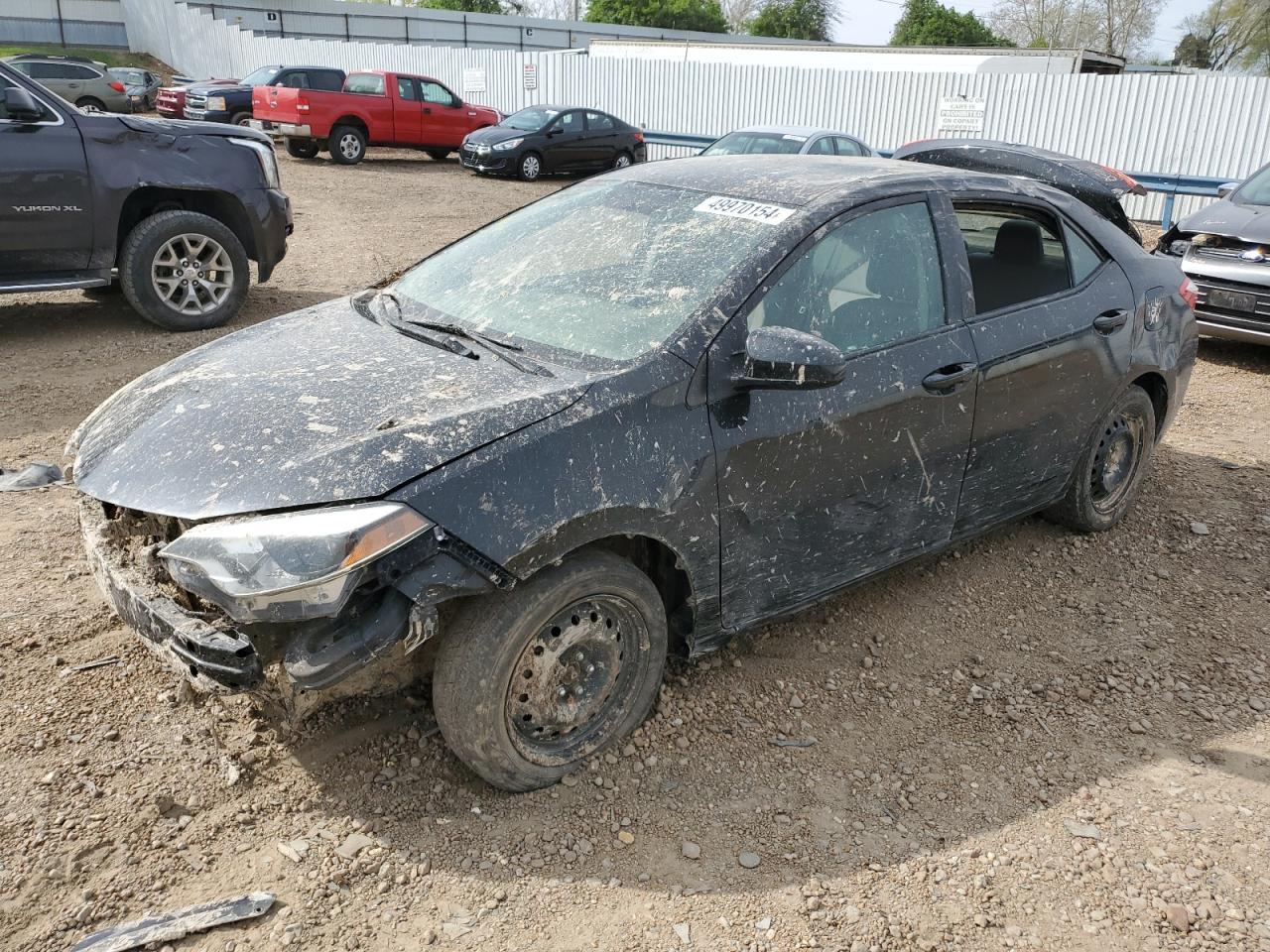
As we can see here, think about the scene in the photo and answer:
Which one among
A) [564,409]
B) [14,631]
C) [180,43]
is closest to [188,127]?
[14,631]

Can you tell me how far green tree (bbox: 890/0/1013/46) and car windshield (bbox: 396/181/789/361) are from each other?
6025 centimetres

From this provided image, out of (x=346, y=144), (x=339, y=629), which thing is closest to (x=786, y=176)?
(x=339, y=629)

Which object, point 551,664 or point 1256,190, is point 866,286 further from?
point 1256,190

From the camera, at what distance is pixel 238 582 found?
2.39 meters

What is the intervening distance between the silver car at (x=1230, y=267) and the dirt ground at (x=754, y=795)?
4065 millimetres

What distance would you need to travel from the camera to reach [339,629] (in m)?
2.43

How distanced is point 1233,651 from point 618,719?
8.25 feet

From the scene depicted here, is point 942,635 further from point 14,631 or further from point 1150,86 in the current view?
point 1150,86

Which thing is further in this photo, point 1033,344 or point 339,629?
point 1033,344

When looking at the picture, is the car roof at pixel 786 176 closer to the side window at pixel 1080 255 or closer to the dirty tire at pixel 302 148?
the side window at pixel 1080 255

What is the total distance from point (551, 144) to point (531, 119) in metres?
0.73

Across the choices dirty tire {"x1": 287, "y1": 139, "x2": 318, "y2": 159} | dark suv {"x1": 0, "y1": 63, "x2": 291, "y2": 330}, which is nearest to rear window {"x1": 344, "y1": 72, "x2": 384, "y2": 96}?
dirty tire {"x1": 287, "y1": 139, "x2": 318, "y2": 159}

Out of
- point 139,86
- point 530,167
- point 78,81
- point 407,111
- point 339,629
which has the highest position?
point 78,81

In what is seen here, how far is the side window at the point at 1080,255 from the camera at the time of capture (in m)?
4.18
